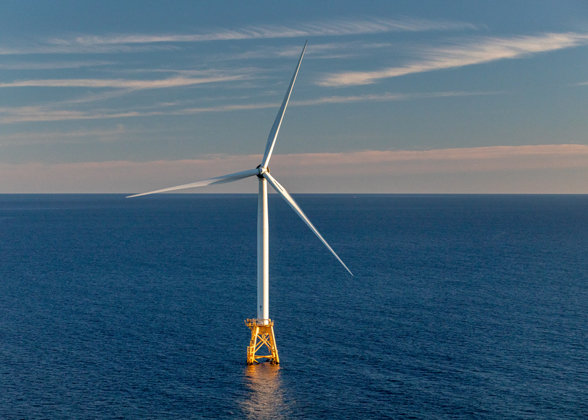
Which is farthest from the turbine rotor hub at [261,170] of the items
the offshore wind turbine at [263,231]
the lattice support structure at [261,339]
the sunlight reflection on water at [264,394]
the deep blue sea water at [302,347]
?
the deep blue sea water at [302,347]

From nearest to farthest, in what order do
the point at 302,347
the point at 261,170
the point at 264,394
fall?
the point at 264,394, the point at 261,170, the point at 302,347

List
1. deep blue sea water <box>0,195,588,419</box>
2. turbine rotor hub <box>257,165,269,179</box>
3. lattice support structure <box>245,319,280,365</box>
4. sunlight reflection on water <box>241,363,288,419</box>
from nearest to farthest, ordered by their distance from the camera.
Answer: sunlight reflection on water <box>241,363,288,419</box> → deep blue sea water <box>0,195,588,419</box> → turbine rotor hub <box>257,165,269,179</box> → lattice support structure <box>245,319,280,365</box>

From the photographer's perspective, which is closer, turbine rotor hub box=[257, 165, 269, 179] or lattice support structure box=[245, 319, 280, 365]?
turbine rotor hub box=[257, 165, 269, 179]

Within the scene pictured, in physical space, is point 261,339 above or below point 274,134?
below

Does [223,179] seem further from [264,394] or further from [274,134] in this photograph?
[264,394]

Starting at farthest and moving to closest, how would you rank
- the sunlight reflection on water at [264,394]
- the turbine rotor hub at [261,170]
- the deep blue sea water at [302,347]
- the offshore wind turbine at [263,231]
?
Result: the offshore wind turbine at [263,231], the turbine rotor hub at [261,170], the deep blue sea water at [302,347], the sunlight reflection on water at [264,394]

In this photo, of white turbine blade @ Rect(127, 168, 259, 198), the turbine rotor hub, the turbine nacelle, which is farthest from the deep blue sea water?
the turbine rotor hub

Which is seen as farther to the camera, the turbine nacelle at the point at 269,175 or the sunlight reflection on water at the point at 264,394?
the turbine nacelle at the point at 269,175

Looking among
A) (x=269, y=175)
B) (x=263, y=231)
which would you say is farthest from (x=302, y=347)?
(x=269, y=175)

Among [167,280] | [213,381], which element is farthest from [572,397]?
[167,280]

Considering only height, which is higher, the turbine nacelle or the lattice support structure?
the turbine nacelle

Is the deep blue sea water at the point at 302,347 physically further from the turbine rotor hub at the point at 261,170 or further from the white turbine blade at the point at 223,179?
the turbine rotor hub at the point at 261,170

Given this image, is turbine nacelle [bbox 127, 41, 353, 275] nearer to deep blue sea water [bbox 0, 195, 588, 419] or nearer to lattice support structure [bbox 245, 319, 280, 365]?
lattice support structure [bbox 245, 319, 280, 365]
